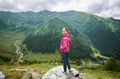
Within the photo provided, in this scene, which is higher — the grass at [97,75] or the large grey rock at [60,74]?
the large grey rock at [60,74]

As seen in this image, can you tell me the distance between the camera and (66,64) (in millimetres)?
24422

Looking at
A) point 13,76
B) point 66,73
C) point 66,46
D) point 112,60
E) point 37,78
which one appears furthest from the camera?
point 112,60

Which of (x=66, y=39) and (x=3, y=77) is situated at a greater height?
(x=66, y=39)

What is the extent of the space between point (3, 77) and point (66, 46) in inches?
668

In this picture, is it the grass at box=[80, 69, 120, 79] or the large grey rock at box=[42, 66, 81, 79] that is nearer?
the large grey rock at box=[42, 66, 81, 79]

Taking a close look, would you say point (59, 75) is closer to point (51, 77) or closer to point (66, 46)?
point (51, 77)

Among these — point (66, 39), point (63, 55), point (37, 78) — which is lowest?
point (37, 78)

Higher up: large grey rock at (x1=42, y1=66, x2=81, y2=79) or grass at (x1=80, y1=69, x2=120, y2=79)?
large grey rock at (x1=42, y1=66, x2=81, y2=79)

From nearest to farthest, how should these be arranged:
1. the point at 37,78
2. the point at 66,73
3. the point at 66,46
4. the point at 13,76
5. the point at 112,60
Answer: the point at 66,46, the point at 66,73, the point at 37,78, the point at 13,76, the point at 112,60

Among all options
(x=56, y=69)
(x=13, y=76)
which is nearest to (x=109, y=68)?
(x=13, y=76)

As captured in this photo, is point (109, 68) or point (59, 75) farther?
point (109, 68)

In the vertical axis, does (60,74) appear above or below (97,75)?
above

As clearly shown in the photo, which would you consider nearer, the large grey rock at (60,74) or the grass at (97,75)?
the large grey rock at (60,74)

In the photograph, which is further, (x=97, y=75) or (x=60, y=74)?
(x=97, y=75)
